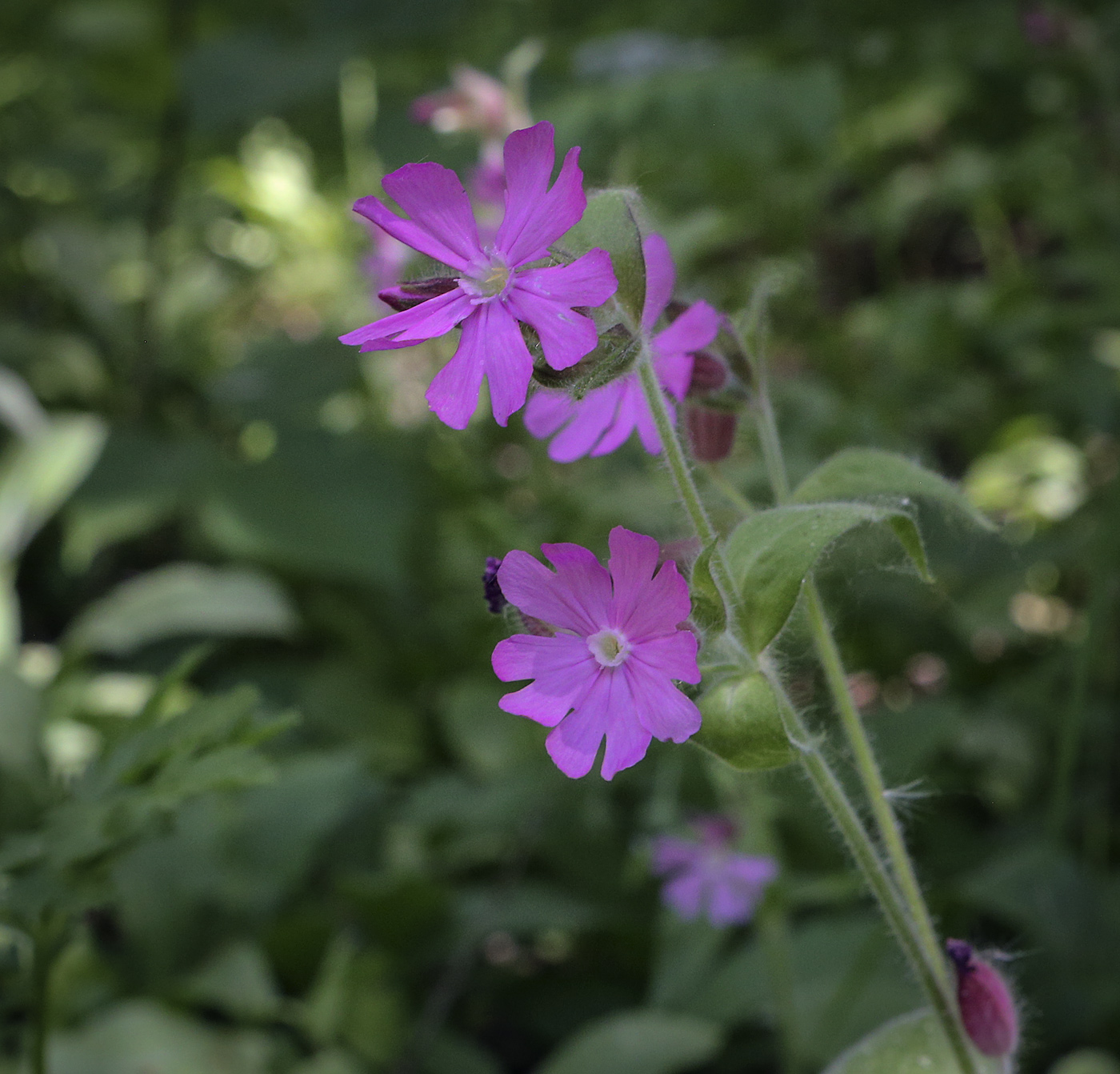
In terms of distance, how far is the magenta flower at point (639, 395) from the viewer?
719mm

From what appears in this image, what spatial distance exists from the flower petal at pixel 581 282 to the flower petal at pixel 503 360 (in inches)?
1.0

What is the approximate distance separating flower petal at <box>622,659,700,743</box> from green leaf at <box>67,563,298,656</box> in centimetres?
131

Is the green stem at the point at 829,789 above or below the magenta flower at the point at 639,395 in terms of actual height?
below

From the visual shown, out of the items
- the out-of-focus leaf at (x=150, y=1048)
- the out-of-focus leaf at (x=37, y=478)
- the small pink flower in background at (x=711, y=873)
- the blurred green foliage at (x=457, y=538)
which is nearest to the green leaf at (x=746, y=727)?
the blurred green foliage at (x=457, y=538)

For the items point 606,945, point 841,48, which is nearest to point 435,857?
point 606,945

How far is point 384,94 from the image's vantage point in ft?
8.95

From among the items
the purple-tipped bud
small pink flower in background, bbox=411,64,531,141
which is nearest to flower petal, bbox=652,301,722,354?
the purple-tipped bud

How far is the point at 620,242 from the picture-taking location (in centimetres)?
62

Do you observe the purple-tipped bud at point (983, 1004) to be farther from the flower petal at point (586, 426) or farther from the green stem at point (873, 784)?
the flower petal at point (586, 426)

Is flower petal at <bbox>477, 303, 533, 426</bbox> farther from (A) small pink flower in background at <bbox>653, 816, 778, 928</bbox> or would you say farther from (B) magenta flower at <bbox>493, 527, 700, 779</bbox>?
(A) small pink flower in background at <bbox>653, 816, 778, 928</bbox>

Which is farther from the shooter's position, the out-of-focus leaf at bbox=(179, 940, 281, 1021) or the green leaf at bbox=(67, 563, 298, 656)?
the green leaf at bbox=(67, 563, 298, 656)

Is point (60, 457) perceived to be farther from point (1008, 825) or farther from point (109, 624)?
point (1008, 825)

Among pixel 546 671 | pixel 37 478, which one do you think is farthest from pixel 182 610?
pixel 546 671

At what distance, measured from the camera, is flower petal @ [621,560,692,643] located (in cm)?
58
